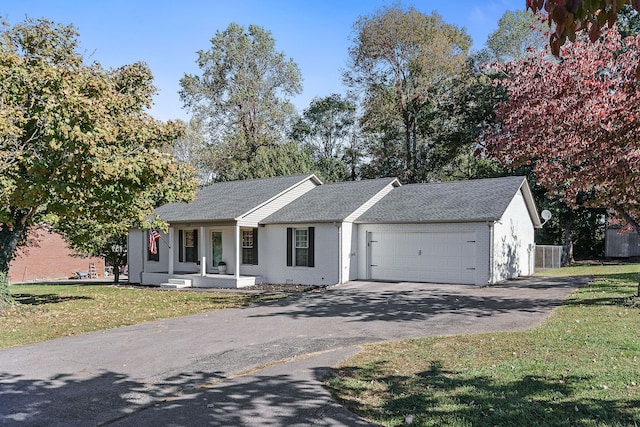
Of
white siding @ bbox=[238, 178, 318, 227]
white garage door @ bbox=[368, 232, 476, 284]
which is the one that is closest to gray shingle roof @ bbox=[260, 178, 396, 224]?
white siding @ bbox=[238, 178, 318, 227]

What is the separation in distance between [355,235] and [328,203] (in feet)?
6.72

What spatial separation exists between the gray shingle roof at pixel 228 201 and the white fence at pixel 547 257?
1164cm

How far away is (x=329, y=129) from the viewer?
41.9 meters

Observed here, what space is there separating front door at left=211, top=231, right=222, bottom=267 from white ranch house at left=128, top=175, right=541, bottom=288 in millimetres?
43

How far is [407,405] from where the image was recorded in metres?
5.00

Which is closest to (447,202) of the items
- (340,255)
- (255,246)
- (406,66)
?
(340,255)

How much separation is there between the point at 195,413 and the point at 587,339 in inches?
233

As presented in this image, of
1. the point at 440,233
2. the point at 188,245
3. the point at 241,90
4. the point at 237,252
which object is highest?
the point at 241,90

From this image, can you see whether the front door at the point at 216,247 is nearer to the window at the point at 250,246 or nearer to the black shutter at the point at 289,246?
the window at the point at 250,246

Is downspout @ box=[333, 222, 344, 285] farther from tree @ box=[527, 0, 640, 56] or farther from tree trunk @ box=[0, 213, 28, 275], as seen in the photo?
tree @ box=[527, 0, 640, 56]

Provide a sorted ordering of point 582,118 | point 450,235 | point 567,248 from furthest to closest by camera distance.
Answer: point 567,248, point 450,235, point 582,118

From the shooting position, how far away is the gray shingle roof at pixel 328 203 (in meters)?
19.0

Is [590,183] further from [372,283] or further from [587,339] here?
[372,283]

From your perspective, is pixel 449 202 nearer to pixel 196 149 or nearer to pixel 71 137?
pixel 71 137
